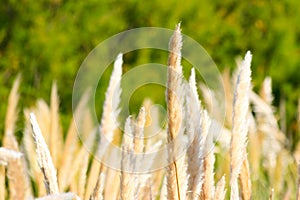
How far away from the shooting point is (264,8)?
5055mm

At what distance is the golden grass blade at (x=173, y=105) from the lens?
33.8 inches

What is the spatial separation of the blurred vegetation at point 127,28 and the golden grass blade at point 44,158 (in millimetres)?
2214

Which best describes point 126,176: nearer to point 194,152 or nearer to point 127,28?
point 194,152

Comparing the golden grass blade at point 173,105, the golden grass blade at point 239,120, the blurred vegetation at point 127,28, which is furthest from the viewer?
the blurred vegetation at point 127,28

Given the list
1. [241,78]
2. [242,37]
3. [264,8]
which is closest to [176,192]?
[241,78]

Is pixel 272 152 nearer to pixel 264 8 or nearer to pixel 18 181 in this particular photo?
pixel 18 181

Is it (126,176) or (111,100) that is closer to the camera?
(126,176)

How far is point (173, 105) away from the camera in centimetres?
87

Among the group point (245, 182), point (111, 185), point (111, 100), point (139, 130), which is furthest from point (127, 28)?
point (139, 130)

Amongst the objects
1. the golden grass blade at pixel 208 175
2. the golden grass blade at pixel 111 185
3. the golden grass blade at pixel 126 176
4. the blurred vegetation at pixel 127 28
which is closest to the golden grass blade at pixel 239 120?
the golden grass blade at pixel 208 175

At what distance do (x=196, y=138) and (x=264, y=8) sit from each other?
4243 millimetres

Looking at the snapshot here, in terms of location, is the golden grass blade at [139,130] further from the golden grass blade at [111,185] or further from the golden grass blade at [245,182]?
the golden grass blade at [111,185]

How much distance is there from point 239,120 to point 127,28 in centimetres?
315

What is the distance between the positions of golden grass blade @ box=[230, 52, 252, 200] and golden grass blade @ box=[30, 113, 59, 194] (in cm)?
24
